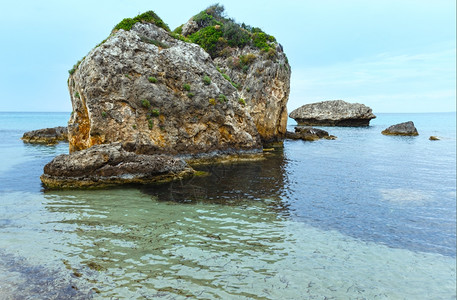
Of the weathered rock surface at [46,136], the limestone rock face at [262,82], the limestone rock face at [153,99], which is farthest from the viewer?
the weathered rock surface at [46,136]

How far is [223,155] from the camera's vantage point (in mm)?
27969

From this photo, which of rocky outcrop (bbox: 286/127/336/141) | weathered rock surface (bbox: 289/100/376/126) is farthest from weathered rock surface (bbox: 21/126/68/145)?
weathered rock surface (bbox: 289/100/376/126)

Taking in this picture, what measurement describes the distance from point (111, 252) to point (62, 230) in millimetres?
3156

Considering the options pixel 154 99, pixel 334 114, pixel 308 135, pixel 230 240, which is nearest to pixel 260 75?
pixel 308 135

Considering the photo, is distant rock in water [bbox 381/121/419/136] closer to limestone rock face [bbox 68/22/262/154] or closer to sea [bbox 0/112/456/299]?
limestone rock face [bbox 68/22/262/154]

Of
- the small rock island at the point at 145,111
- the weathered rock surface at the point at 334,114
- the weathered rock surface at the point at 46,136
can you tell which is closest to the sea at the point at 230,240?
the small rock island at the point at 145,111

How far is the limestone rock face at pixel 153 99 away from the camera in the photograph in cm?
2377

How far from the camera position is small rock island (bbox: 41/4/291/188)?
18.7 metres

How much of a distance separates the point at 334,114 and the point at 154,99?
74.4 meters

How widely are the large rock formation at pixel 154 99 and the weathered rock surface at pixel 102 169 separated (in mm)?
5254

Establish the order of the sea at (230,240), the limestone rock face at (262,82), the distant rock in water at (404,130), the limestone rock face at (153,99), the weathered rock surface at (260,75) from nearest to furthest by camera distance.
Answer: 1. the sea at (230,240)
2. the limestone rock face at (153,99)
3. the limestone rock face at (262,82)
4. the weathered rock surface at (260,75)
5. the distant rock in water at (404,130)

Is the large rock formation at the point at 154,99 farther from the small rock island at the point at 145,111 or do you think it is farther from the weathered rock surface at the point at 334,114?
the weathered rock surface at the point at 334,114

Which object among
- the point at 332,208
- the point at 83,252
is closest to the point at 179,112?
the point at 332,208

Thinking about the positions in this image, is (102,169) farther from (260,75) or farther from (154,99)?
(260,75)
